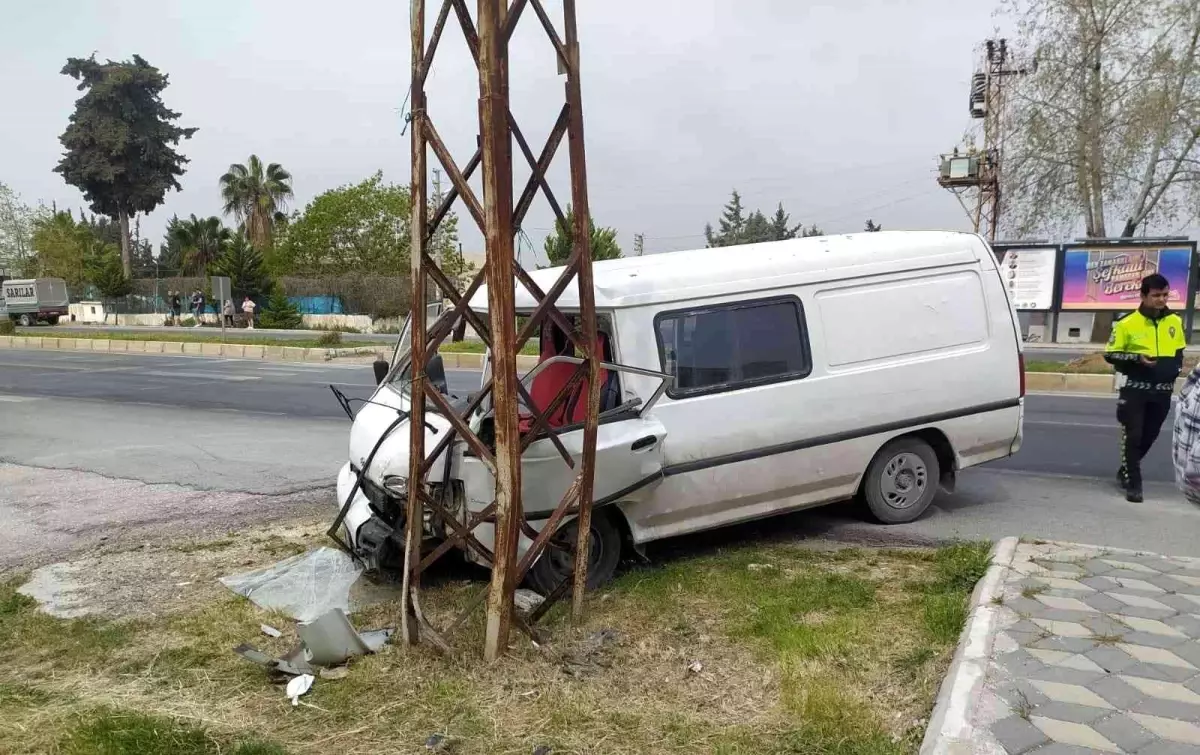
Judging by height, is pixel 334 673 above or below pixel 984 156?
below

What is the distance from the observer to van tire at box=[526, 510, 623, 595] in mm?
4379

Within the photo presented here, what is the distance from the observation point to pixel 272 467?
8.12 meters

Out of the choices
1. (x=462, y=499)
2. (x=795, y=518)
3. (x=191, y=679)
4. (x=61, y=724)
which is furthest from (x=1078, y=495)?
(x=61, y=724)

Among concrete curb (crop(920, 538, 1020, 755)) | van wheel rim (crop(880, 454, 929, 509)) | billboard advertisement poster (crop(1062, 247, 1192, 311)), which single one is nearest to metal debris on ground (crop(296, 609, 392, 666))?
concrete curb (crop(920, 538, 1020, 755))

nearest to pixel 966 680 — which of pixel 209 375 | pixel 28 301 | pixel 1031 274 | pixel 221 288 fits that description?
pixel 209 375

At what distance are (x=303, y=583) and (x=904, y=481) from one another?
3.84m

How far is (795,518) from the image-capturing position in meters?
5.77

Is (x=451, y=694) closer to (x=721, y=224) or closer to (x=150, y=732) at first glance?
(x=150, y=732)

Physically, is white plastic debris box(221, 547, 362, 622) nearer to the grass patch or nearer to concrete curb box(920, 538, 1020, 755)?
the grass patch

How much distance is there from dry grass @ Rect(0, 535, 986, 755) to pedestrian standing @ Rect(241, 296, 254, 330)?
3445 cm

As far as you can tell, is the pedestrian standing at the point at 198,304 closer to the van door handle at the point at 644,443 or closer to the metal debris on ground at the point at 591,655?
the van door handle at the point at 644,443

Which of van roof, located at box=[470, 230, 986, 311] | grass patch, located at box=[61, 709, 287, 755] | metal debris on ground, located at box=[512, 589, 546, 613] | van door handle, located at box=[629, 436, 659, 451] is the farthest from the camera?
van roof, located at box=[470, 230, 986, 311]

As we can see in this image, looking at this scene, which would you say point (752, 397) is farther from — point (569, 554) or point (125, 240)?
point (125, 240)

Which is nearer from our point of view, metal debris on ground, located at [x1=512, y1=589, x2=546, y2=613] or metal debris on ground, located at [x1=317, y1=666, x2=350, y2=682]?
metal debris on ground, located at [x1=317, y1=666, x2=350, y2=682]
